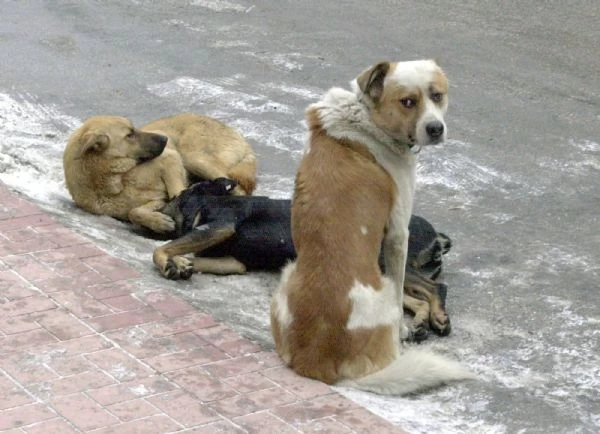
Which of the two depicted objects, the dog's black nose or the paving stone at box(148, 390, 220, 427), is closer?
the paving stone at box(148, 390, 220, 427)

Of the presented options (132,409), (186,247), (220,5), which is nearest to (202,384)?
(132,409)

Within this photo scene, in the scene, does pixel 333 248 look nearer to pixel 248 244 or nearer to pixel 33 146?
pixel 248 244

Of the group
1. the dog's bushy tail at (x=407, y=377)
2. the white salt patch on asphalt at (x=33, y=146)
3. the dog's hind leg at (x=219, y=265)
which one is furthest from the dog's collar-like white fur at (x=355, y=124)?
the white salt patch on asphalt at (x=33, y=146)

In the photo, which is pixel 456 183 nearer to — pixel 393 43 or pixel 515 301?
pixel 515 301

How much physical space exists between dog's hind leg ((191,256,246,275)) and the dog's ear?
1258 mm

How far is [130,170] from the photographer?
7957mm

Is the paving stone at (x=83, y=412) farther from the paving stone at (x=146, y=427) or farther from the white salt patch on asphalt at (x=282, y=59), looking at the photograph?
the white salt patch on asphalt at (x=282, y=59)

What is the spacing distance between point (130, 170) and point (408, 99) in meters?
2.66

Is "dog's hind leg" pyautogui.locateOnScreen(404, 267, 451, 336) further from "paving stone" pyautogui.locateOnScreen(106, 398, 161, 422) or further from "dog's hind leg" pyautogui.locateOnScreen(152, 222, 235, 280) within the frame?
"paving stone" pyautogui.locateOnScreen(106, 398, 161, 422)

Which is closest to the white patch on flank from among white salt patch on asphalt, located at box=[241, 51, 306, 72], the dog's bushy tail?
the dog's bushy tail

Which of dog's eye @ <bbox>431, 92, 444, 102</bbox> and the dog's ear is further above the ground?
dog's eye @ <bbox>431, 92, 444, 102</bbox>

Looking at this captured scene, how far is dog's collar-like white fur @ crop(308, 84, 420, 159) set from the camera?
6.03 metres

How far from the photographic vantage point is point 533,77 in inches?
425

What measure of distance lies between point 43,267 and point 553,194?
365cm
